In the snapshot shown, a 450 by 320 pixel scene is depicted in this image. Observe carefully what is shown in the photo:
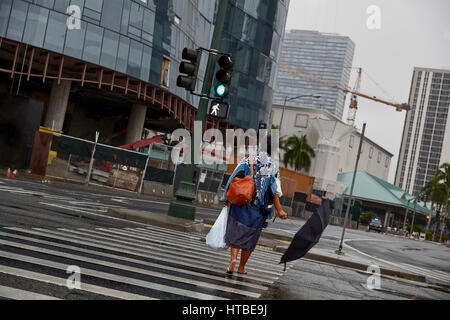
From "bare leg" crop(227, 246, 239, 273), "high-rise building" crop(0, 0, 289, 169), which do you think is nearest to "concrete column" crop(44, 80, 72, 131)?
"high-rise building" crop(0, 0, 289, 169)

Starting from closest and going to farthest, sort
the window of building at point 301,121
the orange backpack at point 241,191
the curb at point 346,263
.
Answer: the orange backpack at point 241,191 < the curb at point 346,263 < the window of building at point 301,121

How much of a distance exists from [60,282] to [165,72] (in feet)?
139

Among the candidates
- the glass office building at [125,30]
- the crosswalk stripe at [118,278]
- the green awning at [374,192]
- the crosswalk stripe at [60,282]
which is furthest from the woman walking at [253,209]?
the green awning at [374,192]

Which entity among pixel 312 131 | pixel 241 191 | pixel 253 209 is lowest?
pixel 253 209

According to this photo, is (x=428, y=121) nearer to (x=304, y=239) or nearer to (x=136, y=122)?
(x=136, y=122)

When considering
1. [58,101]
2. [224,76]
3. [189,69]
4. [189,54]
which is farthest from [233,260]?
[58,101]

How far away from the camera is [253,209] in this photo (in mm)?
8039

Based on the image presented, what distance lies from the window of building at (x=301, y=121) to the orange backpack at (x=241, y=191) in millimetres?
100159

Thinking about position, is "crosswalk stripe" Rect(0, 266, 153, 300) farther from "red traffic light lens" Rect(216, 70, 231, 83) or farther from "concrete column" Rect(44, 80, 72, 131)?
"concrete column" Rect(44, 80, 72, 131)

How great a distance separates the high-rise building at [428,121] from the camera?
158375 mm

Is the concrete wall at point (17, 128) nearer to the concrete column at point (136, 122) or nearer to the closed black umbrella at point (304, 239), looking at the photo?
the closed black umbrella at point (304, 239)

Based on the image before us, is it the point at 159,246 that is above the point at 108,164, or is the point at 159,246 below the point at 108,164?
below

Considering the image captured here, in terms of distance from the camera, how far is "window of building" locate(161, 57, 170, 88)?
46.6 m
